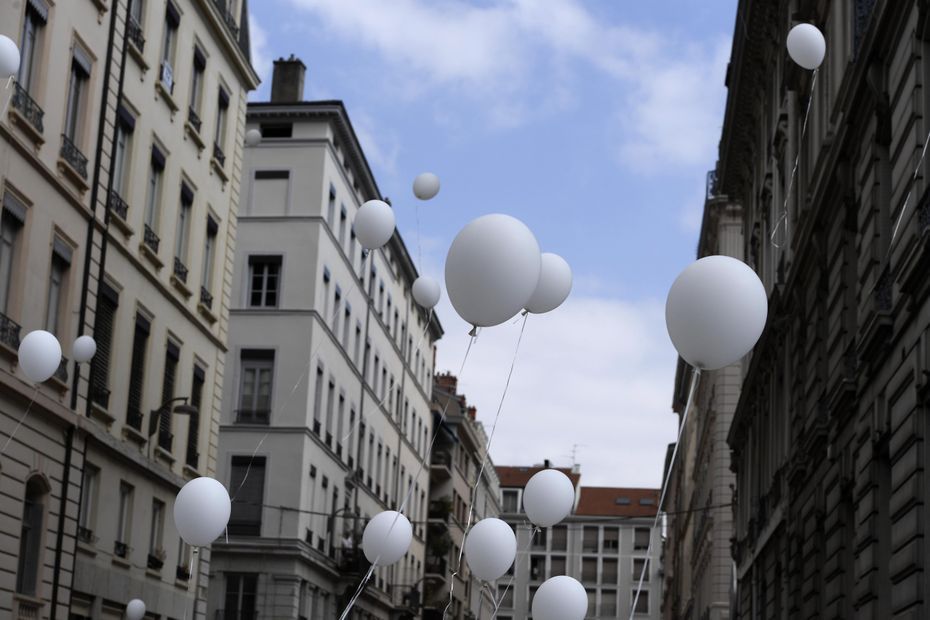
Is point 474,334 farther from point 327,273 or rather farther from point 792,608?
point 327,273

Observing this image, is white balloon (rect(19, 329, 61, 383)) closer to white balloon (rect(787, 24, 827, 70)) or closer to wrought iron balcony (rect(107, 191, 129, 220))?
white balloon (rect(787, 24, 827, 70))

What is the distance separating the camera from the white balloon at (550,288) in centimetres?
1295

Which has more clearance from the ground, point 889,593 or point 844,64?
point 844,64

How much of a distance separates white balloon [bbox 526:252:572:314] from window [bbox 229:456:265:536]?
3113cm

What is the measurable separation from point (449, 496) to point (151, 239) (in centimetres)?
4864

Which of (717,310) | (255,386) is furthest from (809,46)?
(255,386)

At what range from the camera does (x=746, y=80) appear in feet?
110

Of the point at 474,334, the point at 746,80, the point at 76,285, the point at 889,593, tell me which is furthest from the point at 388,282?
the point at 474,334

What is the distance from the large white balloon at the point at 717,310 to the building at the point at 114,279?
9.59 meters

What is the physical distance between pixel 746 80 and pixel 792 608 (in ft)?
47.4

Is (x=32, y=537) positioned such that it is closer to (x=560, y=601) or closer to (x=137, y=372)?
(x=137, y=372)

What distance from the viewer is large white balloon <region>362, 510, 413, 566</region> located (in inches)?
514

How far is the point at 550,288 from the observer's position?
13.0m

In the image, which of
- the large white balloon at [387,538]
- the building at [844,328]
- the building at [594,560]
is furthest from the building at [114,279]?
the building at [594,560]
